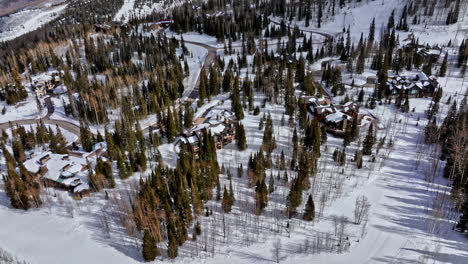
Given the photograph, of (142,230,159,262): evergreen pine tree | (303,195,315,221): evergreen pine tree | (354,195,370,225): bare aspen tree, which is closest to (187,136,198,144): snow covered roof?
(142,230,159,262): evergreen pine tree

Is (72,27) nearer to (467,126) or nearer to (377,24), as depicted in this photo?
(377,24)

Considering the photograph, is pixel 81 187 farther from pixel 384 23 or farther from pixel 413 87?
pixel 384 23

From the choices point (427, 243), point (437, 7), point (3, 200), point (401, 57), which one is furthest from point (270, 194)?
point (437, 7)

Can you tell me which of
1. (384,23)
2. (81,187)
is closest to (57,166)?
(81,187)

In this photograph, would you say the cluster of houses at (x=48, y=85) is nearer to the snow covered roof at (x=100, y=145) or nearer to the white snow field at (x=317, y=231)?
the snow covered roof at (x=100, y=145)

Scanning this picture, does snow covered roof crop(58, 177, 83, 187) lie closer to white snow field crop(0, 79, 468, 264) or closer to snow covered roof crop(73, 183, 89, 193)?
snow covered roof crop(73, 183, 89, 193)

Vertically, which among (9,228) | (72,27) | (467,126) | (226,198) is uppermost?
(72,27)

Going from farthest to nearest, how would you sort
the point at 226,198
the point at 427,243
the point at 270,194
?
the point at 270,194
the point at 226,198
the point at 427,243
